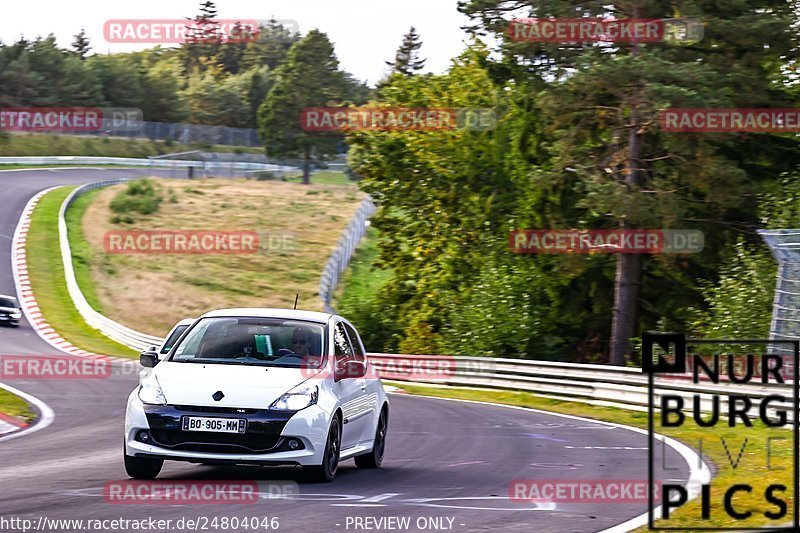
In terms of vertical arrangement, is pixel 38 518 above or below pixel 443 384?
above

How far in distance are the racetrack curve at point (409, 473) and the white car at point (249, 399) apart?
431mm

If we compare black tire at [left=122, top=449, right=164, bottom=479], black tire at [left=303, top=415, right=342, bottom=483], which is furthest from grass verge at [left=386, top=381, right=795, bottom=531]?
black tire at [left=122, top=449, right=164, bottom=479]

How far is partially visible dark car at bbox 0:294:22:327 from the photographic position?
4519 cm

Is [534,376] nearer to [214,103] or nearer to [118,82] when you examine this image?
[118,82]

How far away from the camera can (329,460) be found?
425 inches

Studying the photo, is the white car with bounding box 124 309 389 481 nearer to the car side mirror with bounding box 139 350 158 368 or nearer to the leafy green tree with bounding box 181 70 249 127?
the car side mirror with bounding box 139 350 158 368

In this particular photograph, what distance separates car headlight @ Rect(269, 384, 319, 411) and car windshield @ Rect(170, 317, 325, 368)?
50 centimetres

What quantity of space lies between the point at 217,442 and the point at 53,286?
4503 cm

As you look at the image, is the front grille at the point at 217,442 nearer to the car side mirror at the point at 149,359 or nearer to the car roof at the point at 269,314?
the car side mirror at the point at 149,359

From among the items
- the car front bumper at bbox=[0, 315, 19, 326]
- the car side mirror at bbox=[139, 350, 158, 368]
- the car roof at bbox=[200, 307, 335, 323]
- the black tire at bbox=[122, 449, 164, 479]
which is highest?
the car roof at bbox=[200, 307, 335, 323]

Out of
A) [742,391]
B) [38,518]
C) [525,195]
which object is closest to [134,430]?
[38,518]

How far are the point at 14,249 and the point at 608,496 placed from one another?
5037 centimetres

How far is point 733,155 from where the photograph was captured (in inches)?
1364

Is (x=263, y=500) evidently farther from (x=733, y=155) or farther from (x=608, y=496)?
(x=733, y=155)
